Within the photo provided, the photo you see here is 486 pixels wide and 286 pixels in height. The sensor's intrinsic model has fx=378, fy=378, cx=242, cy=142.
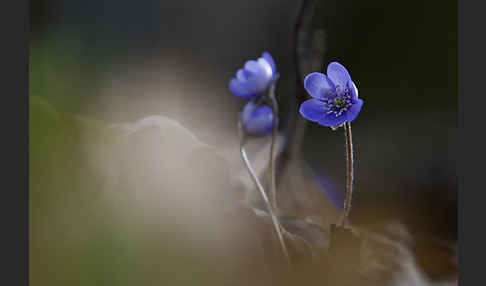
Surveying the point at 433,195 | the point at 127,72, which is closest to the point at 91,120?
the point at 127,72

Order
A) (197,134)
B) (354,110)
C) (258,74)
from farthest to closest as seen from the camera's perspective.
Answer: (197,134) < (258,74) < (354,110)

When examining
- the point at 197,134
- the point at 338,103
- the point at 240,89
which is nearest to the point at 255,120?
the point at 240,89

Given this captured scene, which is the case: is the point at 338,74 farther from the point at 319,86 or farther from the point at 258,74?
the point at 258,74

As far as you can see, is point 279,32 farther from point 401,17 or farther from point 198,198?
point 198,198

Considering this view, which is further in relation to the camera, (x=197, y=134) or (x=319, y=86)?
(x=197, y=134)

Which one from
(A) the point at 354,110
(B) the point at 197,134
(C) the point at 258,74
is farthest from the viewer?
(B) the point at 197,134

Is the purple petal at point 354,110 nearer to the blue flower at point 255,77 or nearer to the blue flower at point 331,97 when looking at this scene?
the blue flower at point 331,97

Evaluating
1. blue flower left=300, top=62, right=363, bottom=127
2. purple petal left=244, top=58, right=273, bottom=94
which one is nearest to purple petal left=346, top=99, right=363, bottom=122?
blue flower left=300, top=62, right=363, bottom=127
